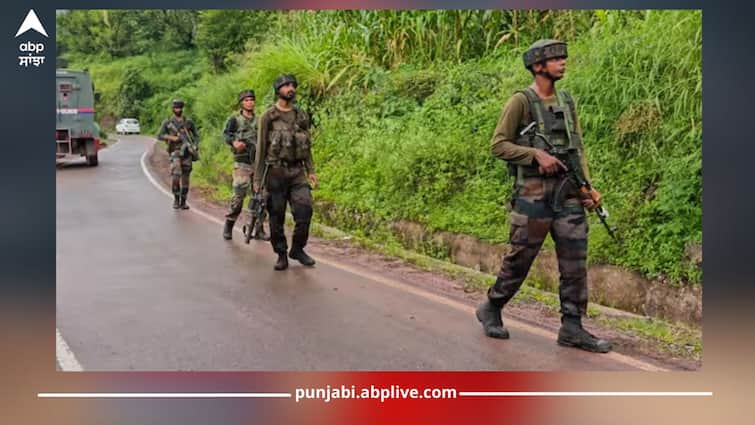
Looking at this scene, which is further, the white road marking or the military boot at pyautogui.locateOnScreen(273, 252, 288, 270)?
the military boot at pyautogui.locateOnScreen(273, 252, 288, 270)

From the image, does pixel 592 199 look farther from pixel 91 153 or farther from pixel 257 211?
pixel 91 153

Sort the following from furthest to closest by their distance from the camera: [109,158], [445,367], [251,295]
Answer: [109,158], [251,295], [445,367]

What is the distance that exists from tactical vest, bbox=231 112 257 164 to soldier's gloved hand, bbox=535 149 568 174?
216 centimetres

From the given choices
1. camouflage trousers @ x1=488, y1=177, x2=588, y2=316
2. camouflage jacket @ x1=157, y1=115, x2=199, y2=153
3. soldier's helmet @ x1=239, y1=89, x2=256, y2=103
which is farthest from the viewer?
soldier's helmet @ x1=239, y1=89, x2=256, y2=103

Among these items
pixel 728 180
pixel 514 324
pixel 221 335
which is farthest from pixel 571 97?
pixel 221 335

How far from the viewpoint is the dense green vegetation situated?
4211 mm

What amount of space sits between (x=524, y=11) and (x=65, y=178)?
2597 millimetres

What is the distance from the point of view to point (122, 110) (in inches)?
182

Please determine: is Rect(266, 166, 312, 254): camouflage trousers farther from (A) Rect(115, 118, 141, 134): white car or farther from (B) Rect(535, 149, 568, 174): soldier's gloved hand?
(B) Rect(535, 149, 568, 174): soldier's gloved hand

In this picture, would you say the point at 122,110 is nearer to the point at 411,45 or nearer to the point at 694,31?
the point at 411,45

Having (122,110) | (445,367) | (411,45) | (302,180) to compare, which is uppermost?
(411,45)

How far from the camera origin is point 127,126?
15.4 feet

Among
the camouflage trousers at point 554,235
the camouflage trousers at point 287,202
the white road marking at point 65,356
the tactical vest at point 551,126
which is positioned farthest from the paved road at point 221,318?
the tactical vest at point 551,126

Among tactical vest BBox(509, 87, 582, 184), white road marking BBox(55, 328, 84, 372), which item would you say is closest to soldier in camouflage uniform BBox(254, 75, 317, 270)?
white road marking BBox(55, 328, 84, 372)
